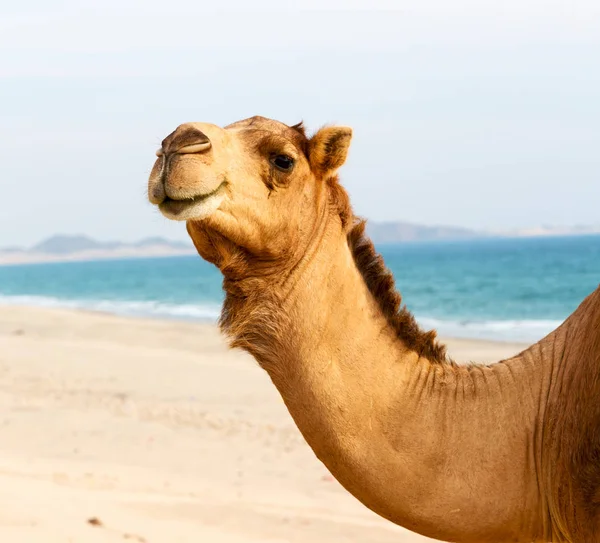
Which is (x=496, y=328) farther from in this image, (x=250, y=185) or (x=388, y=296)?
(x=250, y=185)

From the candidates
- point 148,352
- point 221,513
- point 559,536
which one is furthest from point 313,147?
point 148,352

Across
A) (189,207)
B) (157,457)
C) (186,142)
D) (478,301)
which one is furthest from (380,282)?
(478,301)

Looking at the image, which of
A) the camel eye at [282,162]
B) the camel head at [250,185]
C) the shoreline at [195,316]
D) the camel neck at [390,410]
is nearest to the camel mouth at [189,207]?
the camel head at [250,185]

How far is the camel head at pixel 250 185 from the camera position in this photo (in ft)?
10.9

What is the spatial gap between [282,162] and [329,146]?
0.22 metres

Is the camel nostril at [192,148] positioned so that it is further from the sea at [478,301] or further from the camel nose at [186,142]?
the sea at [478,301]

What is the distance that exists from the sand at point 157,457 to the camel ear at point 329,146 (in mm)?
3396

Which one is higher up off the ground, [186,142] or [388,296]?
[186,142]

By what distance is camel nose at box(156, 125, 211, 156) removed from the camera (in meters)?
3.30

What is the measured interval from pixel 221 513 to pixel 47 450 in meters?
3.69

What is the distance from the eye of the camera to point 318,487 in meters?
9.09

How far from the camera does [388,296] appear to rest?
3.78 meters

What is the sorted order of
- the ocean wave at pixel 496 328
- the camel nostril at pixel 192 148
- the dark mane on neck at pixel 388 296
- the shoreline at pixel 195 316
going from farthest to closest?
1. the ocean wave at pixel 496 328
2. the shoreline at pixel 195 316
3. the dark mane on neck at pixel 388 296
4. the camel nostril at pixel 192 148

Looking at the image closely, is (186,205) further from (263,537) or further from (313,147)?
(263,537)
